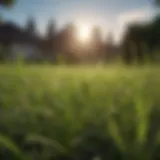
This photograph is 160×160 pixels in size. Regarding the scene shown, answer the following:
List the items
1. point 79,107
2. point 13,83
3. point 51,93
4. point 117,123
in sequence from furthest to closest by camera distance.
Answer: point 13,83
point 51,93
point 79,107
point 117,123

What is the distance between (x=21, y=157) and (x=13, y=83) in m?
0.93

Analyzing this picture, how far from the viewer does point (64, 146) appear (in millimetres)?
1102

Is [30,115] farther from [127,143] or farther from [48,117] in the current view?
[127,143]

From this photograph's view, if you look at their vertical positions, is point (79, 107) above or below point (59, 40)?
below

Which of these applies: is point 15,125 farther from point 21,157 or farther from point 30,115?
point 21,157

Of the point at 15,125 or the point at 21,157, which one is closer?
the point at 21,157

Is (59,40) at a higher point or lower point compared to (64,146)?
higher

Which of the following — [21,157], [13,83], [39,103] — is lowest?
[21,157]

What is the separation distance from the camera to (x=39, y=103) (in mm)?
1412

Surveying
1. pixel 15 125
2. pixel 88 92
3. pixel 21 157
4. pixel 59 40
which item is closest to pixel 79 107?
pixel 88 92

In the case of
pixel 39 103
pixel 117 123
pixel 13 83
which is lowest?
pixel 117 123

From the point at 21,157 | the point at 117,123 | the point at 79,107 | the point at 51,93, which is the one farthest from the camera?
the point at 51,93

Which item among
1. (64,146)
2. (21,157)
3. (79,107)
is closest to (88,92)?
(79,107)

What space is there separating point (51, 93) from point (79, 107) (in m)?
0.28
